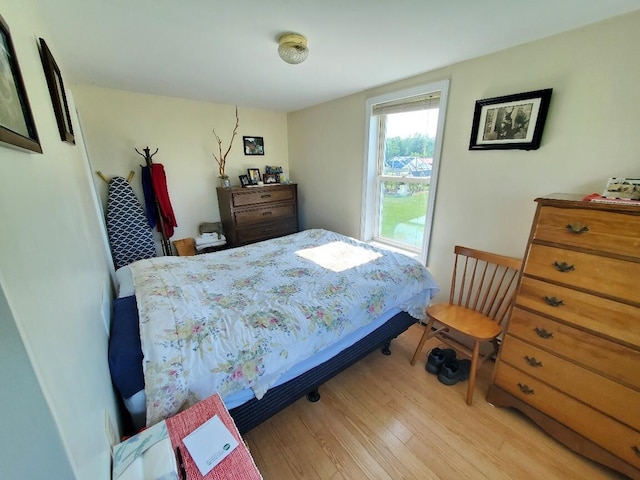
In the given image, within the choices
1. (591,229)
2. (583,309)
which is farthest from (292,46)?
(583,309)

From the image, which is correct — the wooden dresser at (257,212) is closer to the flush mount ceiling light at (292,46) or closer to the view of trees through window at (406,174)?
the view of trees through window at (406,174)

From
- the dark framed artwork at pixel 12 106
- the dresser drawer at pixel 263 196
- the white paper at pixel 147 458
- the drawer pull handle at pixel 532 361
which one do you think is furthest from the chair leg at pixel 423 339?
the dresser drawer at pixel 263 196

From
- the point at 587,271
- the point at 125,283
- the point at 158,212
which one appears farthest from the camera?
the point at 158,212

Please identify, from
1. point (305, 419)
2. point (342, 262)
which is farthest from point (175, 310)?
point (342, 262)

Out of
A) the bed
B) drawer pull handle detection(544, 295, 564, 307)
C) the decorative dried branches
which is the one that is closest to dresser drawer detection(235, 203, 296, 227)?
the decorative dried branches

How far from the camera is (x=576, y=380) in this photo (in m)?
1.21

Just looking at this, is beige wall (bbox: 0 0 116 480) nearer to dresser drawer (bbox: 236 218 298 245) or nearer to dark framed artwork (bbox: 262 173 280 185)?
dresser drawer (bbox: 236 218 298 245)

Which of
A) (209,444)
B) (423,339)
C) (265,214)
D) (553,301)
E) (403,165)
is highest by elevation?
(403,165)

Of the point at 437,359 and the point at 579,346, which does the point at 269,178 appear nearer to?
the point at 437,359

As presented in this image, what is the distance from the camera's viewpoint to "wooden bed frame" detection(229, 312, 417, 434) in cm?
117

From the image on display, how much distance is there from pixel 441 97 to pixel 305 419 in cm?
247

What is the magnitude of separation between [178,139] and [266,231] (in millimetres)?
1457

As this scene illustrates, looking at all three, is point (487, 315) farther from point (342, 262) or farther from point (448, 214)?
point (342, 262)

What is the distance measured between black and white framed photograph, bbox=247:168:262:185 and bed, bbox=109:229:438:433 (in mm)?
1508
